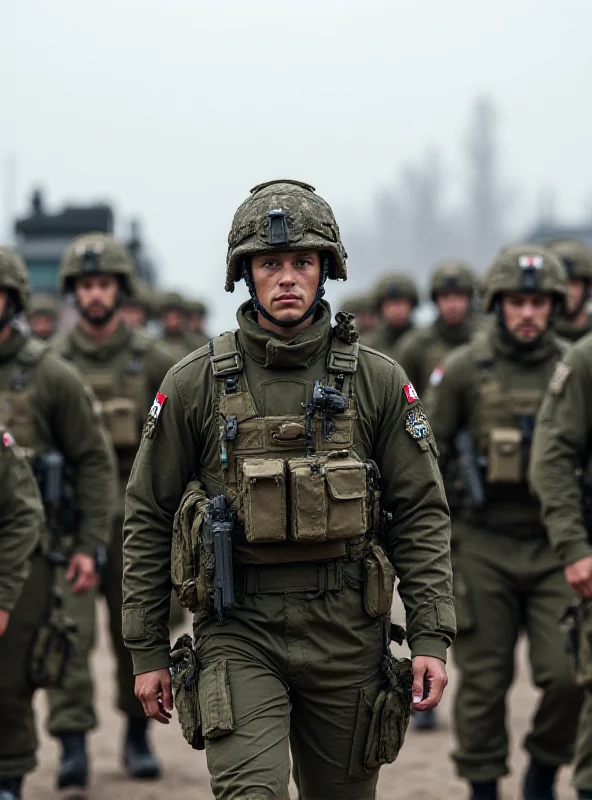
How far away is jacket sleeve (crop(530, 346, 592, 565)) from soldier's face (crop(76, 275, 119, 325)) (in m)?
3.12

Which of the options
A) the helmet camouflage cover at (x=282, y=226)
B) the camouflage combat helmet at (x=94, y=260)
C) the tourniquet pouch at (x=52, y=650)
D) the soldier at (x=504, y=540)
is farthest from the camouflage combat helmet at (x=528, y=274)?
the helmet camouflage cover at (x=282, y=226)

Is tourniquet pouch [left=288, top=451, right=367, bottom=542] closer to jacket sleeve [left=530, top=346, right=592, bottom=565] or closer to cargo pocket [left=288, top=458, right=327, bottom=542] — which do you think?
cargo pocket [left=288, top=458, right=327, bottom=542]

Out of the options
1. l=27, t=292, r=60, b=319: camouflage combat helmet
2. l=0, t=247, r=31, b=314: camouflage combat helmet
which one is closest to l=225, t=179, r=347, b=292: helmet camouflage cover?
l=0, t=247, r=31, b=314: camouflage combat helmet

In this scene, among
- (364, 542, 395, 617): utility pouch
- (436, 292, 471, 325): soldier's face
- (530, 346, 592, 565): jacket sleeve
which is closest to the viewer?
(364, 542, 395, 617): utility pouch

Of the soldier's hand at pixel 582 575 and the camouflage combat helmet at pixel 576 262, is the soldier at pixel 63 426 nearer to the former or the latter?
the soldier's hand at pixel 582 575

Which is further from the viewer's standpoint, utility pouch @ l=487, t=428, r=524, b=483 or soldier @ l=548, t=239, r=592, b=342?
soldier @ l=548, t=239, r=592, b=342

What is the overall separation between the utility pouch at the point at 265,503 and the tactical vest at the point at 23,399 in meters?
2.65

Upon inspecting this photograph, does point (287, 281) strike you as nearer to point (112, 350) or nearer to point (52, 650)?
point (52, 650)

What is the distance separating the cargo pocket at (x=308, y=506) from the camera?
4773 millimetres

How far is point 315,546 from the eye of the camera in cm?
488

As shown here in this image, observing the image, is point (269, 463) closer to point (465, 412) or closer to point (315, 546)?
point (315, 546)

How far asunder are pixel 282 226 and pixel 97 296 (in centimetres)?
433

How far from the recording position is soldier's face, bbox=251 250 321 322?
4.96 m

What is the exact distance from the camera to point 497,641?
726cm
